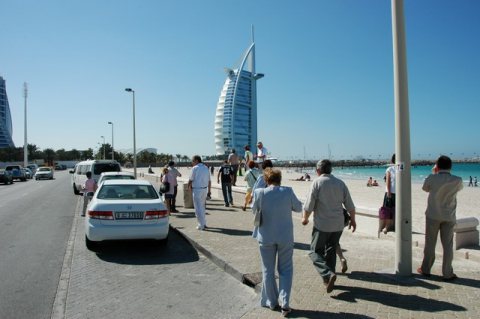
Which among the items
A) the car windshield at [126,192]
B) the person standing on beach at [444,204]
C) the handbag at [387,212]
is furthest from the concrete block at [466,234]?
the car windshield at [126,192]

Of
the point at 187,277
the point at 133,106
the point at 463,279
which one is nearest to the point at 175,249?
the point at 187,277

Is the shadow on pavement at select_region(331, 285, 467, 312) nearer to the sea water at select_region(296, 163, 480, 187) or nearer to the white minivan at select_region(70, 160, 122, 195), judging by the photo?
the white minivan at select_region(70, 160, 122, 195)

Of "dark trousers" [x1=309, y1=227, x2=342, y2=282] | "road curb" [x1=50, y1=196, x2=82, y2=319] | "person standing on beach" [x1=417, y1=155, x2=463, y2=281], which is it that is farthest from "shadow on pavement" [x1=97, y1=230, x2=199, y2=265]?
"person standing on beach" [x1=417, y1=155, x2=463, y2=281]

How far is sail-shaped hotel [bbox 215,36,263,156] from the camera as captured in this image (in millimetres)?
143050

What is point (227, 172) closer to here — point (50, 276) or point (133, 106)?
point (50, 276)

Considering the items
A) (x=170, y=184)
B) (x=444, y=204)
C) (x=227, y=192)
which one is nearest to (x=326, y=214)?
(x=444, y=204)

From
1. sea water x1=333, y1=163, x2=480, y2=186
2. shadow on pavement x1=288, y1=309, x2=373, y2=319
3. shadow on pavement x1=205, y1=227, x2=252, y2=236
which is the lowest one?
sea water x1=333, y1=163, x2=480, y2=186

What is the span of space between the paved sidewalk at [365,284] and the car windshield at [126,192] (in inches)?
Answer: 57.0

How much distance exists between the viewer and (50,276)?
21.5 feet

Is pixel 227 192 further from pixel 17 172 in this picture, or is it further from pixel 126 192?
pixel 17 172

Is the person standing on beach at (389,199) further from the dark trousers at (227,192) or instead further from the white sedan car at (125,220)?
the dark trousers at (227,192)

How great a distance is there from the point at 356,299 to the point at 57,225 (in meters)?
9.77

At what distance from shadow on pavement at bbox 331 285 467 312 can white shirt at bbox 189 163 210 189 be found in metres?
5.41

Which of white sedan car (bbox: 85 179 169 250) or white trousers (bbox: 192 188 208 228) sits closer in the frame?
white sedan car (bbox: 85 179 169 250)
